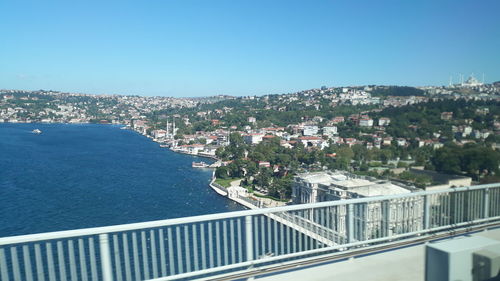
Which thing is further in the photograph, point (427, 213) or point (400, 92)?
point (400, 92)

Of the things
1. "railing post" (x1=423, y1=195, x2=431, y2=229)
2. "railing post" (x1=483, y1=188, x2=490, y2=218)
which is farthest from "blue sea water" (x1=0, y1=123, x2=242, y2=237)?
"railing post" (x1=483, y1=188, x2=490, y2=218)

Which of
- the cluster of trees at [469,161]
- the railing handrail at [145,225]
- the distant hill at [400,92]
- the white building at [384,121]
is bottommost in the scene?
the cluster of trees at [469,161]

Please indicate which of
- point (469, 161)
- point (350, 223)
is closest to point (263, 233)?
point (350, 223)

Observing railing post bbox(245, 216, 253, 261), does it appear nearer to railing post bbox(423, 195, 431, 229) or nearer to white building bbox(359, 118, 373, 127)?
railing post bbox(423, 195, 431, 229)

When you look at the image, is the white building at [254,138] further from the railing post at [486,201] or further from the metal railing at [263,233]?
the metal railing at [263,233]

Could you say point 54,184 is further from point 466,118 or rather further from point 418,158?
point 466,118

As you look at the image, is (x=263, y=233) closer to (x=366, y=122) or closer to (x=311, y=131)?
(x=366, y=122)

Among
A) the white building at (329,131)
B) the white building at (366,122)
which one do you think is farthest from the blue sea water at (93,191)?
the white building at (366,122)
